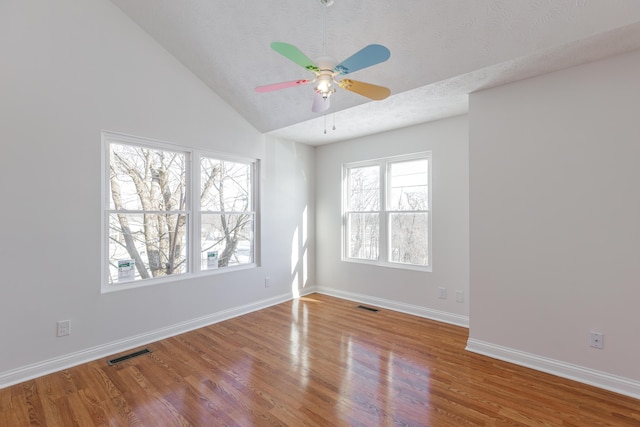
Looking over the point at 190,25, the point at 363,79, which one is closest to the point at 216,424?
the point at 363,79

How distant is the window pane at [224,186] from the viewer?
380 cm

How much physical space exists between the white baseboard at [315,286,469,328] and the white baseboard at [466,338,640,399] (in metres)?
0.71

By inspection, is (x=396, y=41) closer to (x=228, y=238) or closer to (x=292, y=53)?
(x=292, y=53)

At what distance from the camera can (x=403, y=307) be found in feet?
13.6

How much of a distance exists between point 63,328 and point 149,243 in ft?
3.36

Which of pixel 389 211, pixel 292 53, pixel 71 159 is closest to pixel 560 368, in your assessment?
pixel 389 211

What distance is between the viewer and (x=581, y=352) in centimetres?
244

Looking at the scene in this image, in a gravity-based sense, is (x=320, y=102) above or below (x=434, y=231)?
above

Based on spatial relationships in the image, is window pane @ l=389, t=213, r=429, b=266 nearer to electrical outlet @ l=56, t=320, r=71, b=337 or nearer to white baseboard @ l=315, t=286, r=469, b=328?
white baseboard @ l=315, t=286, r=469, b=328

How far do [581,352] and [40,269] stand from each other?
4.54 meters

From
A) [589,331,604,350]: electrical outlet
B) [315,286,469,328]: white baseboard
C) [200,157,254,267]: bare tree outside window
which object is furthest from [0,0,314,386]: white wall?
[589,331,604,350]: electrical outlet

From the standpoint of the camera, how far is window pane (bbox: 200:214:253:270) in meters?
3.80

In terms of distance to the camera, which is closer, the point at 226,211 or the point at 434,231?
the point at 434,231

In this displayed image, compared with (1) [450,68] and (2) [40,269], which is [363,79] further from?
(2) [40,269]
